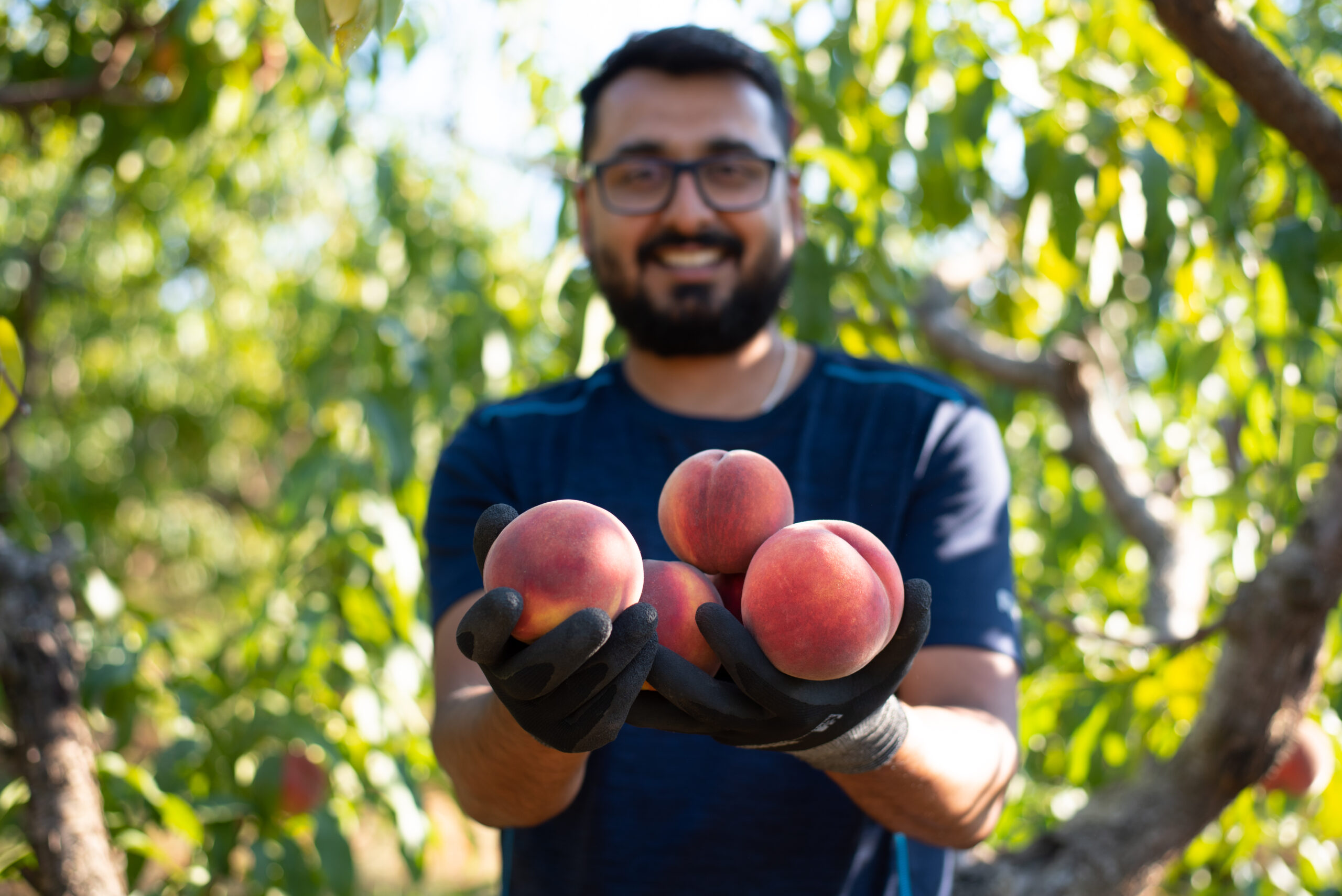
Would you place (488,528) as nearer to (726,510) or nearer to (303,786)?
(726,510)

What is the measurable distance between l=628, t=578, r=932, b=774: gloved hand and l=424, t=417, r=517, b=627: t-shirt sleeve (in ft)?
2.01

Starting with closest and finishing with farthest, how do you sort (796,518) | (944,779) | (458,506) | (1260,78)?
(944,779) < (1260,78) < (796,518) < (458,506)

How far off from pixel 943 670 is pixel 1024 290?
2.09 metres

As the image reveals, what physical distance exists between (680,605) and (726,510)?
12 centimetres

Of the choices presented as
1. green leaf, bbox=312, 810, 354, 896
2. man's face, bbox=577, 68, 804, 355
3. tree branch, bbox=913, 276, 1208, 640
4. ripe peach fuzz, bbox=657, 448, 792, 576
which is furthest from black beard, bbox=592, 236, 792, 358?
tree branch, bbox=913, 276, 1208, 640

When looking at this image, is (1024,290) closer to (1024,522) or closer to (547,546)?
(1024,522)

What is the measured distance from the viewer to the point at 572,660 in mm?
836

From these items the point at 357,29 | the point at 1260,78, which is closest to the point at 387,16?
the point at 357,29

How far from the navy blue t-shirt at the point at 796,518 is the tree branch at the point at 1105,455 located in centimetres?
98

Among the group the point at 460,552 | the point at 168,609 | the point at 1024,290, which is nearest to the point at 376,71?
the point at 460,552

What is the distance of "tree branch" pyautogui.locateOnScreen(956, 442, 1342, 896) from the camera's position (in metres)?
1.67

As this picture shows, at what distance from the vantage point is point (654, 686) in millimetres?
908

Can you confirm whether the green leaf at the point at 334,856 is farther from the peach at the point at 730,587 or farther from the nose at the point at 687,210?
the nose at the point at 687,210

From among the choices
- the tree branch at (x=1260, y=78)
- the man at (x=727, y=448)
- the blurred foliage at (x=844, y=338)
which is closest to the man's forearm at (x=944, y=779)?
the man at (x=727, y=448)
